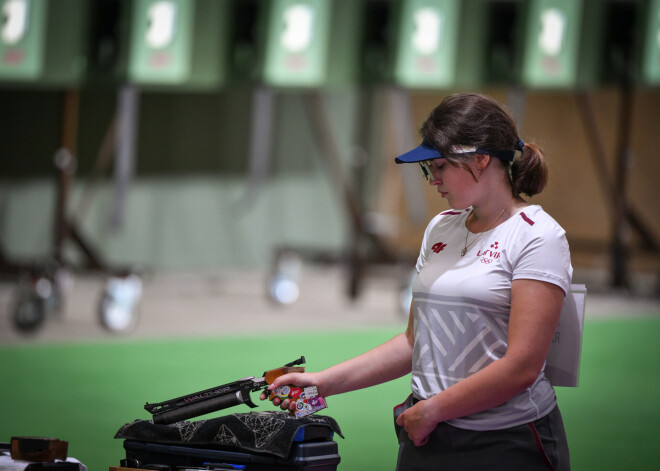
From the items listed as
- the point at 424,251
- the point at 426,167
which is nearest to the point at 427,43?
the point at 424,251

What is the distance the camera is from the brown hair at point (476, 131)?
1843 mm

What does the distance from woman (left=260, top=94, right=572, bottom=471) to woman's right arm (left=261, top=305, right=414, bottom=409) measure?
92 millimetres

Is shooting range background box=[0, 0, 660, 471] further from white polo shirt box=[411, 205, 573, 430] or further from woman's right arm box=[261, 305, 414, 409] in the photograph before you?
woman's right arm box=[261, 305, 414, 409]

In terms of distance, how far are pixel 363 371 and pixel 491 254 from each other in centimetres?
40

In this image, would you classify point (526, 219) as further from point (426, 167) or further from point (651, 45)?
point (651, 45)


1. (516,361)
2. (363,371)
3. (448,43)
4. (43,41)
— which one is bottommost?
(363,371)

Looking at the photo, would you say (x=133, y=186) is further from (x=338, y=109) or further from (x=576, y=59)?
(x=576, y=59)

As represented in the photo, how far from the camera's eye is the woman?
1773 mm

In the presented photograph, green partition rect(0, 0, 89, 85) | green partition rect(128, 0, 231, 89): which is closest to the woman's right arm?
green partition rect(0, 0, 89, 85)

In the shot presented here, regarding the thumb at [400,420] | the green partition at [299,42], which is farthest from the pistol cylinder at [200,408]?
the green partition at [299,42]

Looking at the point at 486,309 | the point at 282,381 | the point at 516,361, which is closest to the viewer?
the point at 516,361

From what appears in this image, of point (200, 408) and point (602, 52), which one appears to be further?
point (602, 52)

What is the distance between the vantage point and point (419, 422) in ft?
6.02

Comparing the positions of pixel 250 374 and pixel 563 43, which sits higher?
pixel 563 43
